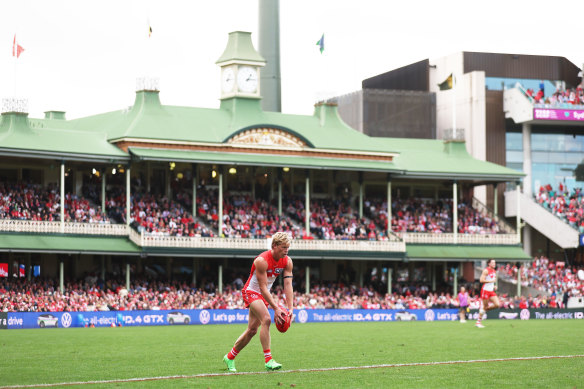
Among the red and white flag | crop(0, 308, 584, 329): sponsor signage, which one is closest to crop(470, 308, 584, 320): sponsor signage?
crop(0, 308, 584, 329): sponsor signage

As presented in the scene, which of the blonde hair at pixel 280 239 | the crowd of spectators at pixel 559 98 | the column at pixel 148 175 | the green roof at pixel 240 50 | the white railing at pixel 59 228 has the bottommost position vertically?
the white railing at pixel 59 228

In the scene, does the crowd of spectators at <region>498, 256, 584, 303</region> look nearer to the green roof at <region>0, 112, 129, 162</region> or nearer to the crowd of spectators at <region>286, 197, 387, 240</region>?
the crowd of spectators at <region>286, 197, 387, 240</region>

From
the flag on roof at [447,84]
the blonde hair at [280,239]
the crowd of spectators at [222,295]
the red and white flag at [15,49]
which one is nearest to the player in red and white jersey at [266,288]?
the blonde hair at [280,239]

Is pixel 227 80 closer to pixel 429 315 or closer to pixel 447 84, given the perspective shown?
pixel 447 84

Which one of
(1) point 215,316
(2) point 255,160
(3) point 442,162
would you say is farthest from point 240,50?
(1) point 215,316

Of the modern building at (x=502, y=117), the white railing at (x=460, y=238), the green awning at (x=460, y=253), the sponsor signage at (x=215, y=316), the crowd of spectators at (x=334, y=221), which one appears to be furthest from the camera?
the modern building at (x=502, y=117)

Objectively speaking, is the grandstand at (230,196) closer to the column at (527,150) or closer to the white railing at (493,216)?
the white railing at (493,216)

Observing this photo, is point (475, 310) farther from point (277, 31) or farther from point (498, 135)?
point (277, 31)

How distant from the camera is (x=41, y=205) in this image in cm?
4947

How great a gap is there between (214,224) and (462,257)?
15.1 m

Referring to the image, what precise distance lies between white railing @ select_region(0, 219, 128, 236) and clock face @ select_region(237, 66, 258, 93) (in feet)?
Result: 39.9

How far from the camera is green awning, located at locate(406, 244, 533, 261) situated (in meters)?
58.2

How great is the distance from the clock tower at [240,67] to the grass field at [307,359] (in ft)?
93.6

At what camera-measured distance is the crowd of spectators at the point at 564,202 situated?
2591 inches
